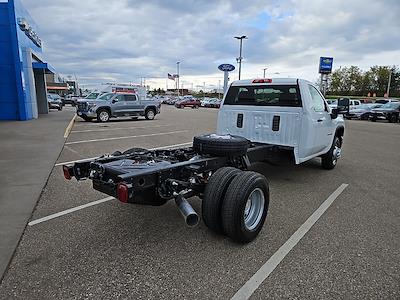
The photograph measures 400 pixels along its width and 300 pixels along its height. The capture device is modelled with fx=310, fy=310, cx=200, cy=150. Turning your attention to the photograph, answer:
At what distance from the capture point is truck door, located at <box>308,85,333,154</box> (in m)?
6.04

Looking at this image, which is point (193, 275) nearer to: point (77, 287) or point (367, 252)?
point (77, 287)

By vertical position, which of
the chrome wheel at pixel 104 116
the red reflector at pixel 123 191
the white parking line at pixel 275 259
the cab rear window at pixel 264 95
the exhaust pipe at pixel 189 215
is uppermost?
the cab rear window at pixel 264 95

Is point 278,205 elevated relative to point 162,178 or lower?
lower

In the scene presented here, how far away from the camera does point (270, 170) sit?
7.10 meters

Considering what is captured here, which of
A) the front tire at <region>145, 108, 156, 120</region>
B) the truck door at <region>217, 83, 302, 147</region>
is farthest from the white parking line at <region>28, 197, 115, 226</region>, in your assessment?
the front tire at <region>145, 108, 156, 120</region>

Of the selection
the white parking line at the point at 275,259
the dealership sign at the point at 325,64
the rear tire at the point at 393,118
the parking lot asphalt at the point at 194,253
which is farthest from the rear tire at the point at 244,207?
the dealership sign at the point at 325,64

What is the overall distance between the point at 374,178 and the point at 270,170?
222 cm

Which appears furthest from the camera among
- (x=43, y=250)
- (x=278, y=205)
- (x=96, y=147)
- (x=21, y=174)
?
(x=96, y=147)

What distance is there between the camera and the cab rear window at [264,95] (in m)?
5.87

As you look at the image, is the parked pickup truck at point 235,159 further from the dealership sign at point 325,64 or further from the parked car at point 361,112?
the dealership sign at point 325,64

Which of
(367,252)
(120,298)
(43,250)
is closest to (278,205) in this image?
(367,252)

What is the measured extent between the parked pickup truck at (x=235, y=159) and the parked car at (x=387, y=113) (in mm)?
22213

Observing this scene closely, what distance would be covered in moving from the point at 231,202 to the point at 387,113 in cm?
2765

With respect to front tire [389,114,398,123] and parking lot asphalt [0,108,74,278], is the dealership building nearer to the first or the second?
parking lot asphalt [0,108,74,278]
